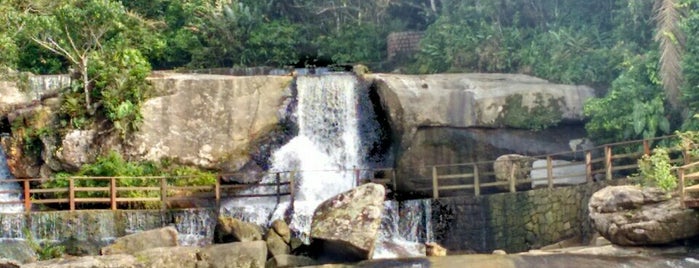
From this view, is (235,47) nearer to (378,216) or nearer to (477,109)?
(477,109)

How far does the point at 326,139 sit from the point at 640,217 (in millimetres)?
11178

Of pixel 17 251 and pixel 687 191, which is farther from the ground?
pixel 687 191

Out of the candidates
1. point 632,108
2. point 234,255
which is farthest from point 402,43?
point 234,255

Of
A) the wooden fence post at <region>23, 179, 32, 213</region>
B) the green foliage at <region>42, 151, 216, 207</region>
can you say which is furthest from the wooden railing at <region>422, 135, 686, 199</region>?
the wooden fence post at <region>23, 179, 32, 213</region>

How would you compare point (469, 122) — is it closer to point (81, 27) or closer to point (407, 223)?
point (407, 223)

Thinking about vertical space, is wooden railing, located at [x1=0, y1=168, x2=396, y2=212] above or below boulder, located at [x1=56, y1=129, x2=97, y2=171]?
below

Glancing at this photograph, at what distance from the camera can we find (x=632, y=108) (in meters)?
A: 23.5

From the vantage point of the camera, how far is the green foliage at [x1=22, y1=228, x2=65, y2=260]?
21016 millimetres

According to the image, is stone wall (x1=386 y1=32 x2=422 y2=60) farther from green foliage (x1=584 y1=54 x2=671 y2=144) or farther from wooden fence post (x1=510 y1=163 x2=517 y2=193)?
wooden fence post (x1=510 y1=163 x2=517 y2=193)

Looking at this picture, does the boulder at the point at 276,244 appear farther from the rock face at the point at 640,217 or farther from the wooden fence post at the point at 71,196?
the rock face at the point at 640,217

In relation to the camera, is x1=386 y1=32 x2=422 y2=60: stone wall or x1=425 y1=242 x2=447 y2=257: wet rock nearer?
x1=425 y1=242 x2=447 y2=257: wet rock

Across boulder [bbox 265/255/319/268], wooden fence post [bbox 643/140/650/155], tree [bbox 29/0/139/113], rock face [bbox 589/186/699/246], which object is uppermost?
tree [bbox 29/0/139/113]

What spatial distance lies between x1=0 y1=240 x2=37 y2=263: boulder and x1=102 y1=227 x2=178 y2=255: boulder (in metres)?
2.64

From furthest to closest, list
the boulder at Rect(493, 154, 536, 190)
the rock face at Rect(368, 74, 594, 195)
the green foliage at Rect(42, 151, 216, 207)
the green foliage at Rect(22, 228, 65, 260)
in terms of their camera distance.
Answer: the rock face at Rect(368, 74, 594, 195) → the green foliage at Rect(42, 151, 216, 207) → the boulder at Rect(493, 154, 536, 190) → the green foliage at Rect(22, 228, 65, 260)
